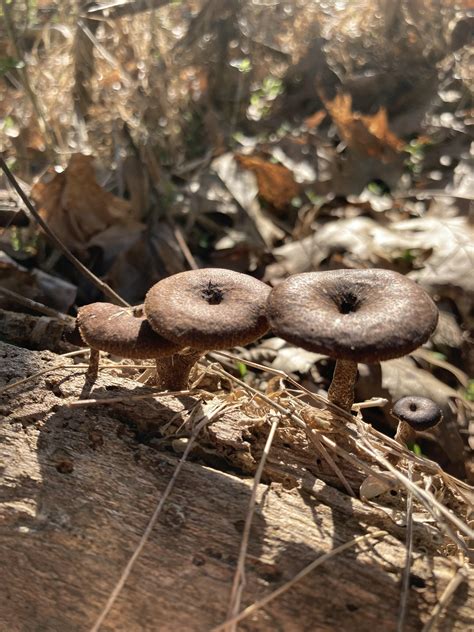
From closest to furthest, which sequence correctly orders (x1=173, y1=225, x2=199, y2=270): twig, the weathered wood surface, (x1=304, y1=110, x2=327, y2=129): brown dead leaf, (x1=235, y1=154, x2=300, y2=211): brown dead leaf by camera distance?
the weathered wood surface → (x1=173, y1=225, x2=199, y2=270): twig → (x1=235, y1=154, x2=300, y2=211): brown dead leaf → (x1=304, y1=110, x2=327, y2=129): brown dead leaf

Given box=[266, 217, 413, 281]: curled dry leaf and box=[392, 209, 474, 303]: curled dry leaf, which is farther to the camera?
box=[266, 217, 413, 281]: curled dry leaf

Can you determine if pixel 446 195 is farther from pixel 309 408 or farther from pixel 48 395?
pixel 48 395

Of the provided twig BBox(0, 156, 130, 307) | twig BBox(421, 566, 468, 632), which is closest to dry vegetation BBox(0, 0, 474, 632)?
twig BBox(421, 566, 468, 632)

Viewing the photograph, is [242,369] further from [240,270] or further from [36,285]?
[36,285]

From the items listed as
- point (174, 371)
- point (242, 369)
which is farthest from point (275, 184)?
point (174, 371)

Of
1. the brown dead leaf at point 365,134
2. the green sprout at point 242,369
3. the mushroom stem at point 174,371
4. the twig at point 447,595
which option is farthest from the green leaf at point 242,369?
the brown dead leaf at point 365,134

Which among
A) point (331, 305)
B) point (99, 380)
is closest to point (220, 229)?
point (99, 380)

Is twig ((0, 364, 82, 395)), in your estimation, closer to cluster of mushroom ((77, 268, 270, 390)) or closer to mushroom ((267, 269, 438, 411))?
cluster of mushroom ((77, 268, 270, 390))
